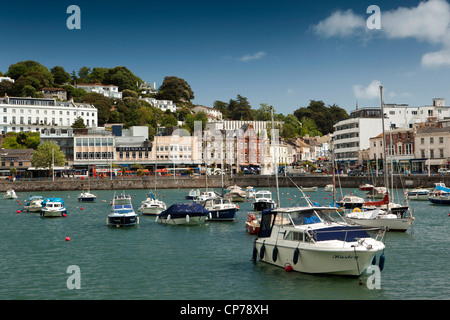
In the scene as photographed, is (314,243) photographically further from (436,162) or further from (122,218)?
(436,162)

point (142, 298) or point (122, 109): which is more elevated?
point (122, 109)

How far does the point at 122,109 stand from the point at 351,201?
Result: 146162mm

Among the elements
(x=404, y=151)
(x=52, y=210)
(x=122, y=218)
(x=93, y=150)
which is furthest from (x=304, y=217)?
(x=93, y=150)

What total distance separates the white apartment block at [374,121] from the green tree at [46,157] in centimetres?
7757

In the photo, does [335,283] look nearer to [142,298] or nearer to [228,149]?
[142,298]

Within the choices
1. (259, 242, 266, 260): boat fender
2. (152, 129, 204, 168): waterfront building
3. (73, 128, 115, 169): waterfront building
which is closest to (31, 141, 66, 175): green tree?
(73, 128, 115, 169): waterfront building

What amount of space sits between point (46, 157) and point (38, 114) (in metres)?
51.5

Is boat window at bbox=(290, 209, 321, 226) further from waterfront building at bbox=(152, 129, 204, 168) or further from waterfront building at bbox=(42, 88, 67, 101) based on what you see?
waterfront building at bbox=(42, 88, 67, 101)

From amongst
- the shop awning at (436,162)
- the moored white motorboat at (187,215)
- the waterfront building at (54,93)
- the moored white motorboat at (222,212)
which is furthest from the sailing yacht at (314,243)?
the waterfront building at (54,93)

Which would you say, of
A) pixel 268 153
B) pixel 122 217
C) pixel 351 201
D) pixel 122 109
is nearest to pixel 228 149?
pixel 268 153

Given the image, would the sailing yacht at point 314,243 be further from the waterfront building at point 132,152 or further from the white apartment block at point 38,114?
the white apartment block at point 38,114

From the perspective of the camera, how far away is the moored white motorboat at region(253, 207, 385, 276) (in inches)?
1000

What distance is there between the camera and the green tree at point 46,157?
120 meters
